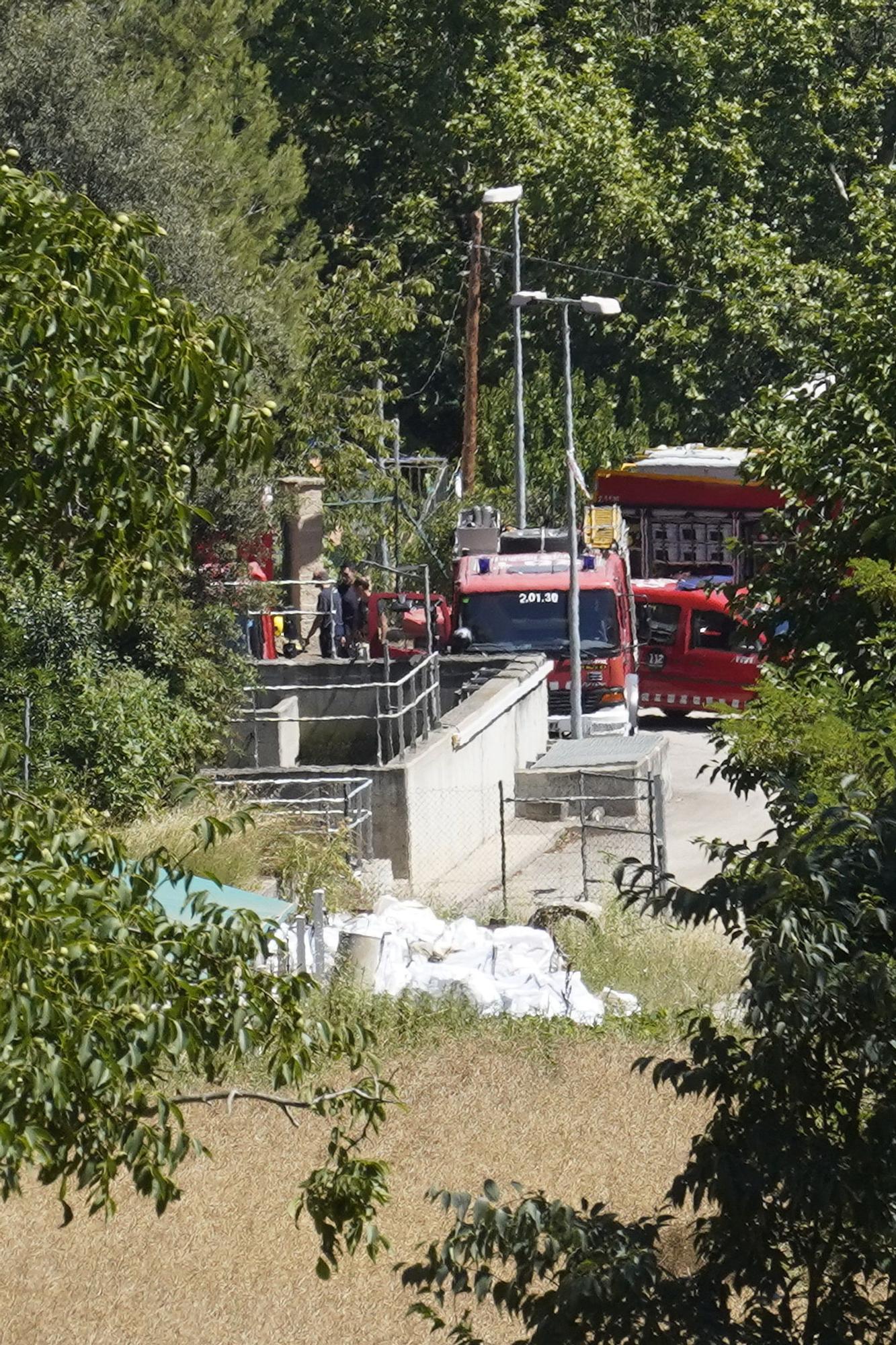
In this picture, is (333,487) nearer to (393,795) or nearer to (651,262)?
(651,262)

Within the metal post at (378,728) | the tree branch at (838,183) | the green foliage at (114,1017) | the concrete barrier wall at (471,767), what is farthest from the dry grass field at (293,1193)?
the tree branch at (838,183)

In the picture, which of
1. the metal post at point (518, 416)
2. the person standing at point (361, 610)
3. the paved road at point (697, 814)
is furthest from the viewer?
the metal post at point (518, 416)

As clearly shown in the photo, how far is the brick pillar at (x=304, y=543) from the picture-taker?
1294 inches

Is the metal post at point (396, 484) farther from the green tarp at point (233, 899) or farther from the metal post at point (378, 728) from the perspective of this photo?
the green tarp at point (233, 899)

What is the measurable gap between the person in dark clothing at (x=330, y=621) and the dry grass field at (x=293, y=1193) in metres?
18.0

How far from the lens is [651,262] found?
4206cm

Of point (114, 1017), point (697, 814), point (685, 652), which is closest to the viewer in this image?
point (114, 1017)

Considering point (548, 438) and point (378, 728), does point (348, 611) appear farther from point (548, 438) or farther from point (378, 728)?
point (378, 728)

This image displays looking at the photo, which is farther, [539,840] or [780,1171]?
[539,840]

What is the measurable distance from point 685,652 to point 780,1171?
2303 centimetres

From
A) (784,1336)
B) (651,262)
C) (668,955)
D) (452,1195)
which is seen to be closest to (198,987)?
(452,1195)

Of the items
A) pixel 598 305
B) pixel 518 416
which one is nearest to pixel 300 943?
pixel 598 305

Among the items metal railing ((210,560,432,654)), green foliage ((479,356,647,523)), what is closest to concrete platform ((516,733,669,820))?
metal railing ((210,560,432,654))

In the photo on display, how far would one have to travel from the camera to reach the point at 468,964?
13.8 metres
